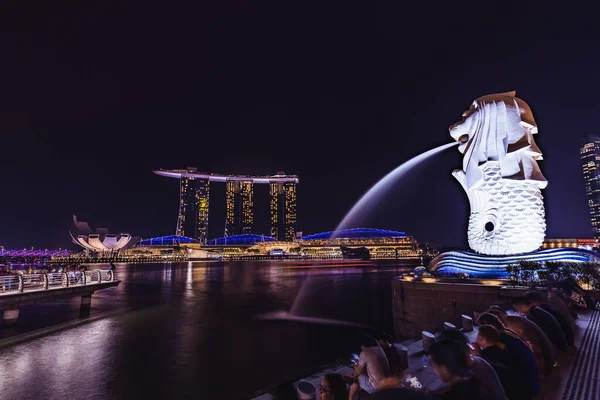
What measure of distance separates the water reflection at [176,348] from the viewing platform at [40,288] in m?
1.25

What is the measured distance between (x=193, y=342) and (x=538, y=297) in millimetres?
14482

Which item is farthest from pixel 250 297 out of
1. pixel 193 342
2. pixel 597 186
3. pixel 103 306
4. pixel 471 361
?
pixel 597 186

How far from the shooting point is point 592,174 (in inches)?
6914

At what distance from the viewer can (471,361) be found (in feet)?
11.7

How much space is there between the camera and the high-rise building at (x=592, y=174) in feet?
544

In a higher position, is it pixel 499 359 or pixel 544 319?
pixel 499 359

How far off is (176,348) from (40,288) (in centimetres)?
1099

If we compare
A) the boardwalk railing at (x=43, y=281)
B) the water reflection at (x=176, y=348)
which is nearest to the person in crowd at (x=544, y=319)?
the water reflection at (x=176, y=348)

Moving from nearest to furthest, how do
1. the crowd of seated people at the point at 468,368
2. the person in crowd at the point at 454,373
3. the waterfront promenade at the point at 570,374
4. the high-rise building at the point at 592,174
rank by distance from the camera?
1. the crowd of seated people at the point at 468,368
2. the person in crowd at the point at 454,373
3. the waterfront promenade at the point at 570,374
4. the high-rise building at the point at 592,174

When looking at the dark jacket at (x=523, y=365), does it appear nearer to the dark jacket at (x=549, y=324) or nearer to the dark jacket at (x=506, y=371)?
the dark jacket at (x=506, y=371)

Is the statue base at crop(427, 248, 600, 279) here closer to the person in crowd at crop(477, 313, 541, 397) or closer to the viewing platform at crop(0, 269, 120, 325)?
the person in crowd at crop(477, 313, 541, 397)

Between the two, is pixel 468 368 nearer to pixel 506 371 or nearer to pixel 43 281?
pixel 506 371

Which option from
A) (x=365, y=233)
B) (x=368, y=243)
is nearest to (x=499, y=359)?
(x=368, y=243)

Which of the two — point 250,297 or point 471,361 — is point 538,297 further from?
point 250,297
